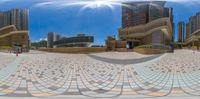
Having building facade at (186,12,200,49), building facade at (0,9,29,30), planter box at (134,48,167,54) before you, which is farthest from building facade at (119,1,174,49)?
building facade at (0,9,29,30)

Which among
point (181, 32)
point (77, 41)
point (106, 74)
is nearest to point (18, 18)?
point (77, 41)

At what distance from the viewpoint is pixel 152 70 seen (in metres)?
2.38

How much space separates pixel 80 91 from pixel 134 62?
1.92 feet

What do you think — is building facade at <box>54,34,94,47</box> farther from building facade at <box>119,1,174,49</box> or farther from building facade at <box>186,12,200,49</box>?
building facade at <box>186,12,200,49</box>

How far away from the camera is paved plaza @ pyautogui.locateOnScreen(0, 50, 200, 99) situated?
2352 millimetres

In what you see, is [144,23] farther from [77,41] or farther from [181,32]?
[77,41]

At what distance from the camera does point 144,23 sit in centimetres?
228

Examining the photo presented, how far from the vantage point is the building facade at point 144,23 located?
2.22 meters

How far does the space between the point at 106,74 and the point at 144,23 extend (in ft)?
1.94

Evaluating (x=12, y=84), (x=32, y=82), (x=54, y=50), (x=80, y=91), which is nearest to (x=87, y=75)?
(x=80, y=91)

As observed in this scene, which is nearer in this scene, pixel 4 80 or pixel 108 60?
pixel 108 60

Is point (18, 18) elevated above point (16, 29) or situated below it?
above

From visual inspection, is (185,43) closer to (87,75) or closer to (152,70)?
(152,70)

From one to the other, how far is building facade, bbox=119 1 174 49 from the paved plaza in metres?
0.15
